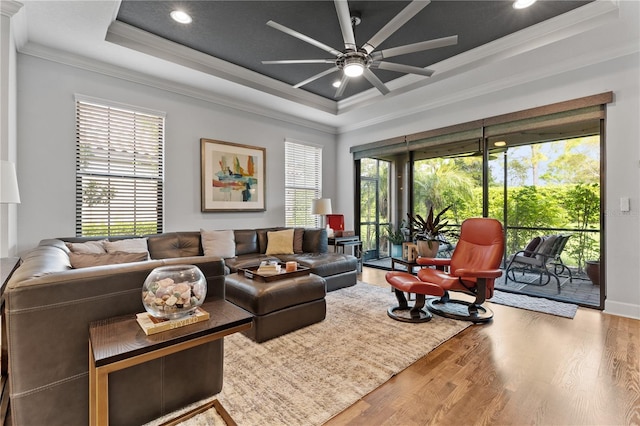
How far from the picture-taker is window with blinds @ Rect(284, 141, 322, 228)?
5.81m

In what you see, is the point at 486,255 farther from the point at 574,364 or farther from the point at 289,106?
the point at 289,106

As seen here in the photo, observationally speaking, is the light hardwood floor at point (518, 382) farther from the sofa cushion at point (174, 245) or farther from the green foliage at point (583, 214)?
the sofa cushion at point (174, 245)

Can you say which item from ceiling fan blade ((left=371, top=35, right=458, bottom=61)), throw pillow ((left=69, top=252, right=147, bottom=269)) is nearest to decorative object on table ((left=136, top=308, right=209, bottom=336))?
throw pillow ((left=69, top=252, right=147, bottom=269))

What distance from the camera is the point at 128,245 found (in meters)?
3.40

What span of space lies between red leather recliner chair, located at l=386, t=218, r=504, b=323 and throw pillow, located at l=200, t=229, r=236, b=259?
226 centimetres

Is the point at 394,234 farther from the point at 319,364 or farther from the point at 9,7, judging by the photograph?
the point at 9,7

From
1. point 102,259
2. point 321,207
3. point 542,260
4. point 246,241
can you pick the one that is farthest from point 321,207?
point 102,259

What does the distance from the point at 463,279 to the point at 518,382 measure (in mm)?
1120

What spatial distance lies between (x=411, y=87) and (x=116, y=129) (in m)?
4.09

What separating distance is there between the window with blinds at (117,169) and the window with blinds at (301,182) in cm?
227

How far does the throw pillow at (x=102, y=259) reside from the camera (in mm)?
2168

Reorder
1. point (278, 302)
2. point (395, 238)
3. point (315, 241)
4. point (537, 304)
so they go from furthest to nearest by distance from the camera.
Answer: point (395, 238)
point (315, 241)
point (537, 304)
point (278, 302)

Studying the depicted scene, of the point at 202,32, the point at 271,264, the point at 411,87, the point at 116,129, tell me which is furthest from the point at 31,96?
the point at 411,87

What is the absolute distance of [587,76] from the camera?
354 cm
